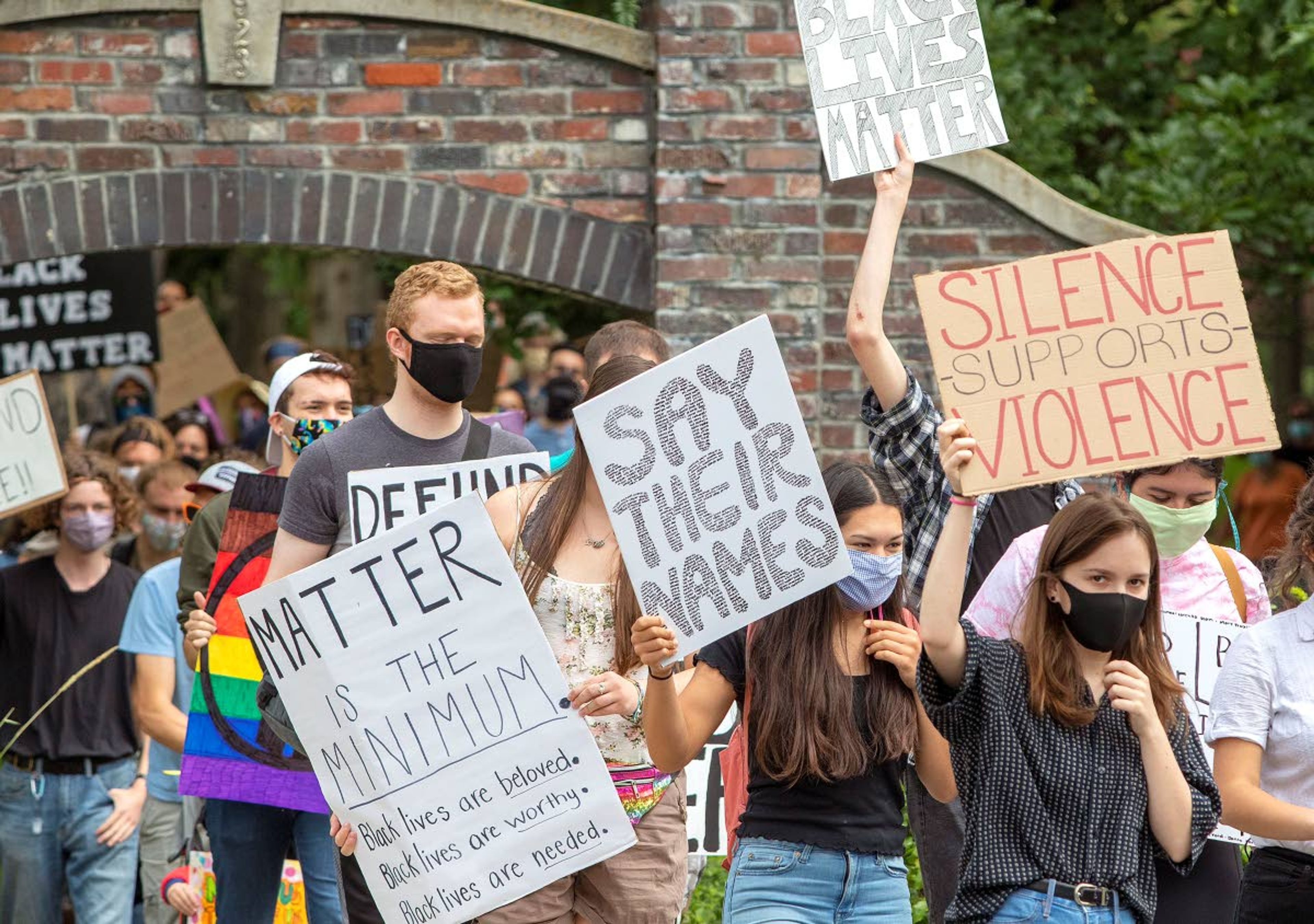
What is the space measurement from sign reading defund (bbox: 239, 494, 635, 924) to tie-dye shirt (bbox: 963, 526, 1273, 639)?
3.43ft

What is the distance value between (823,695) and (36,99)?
436cm

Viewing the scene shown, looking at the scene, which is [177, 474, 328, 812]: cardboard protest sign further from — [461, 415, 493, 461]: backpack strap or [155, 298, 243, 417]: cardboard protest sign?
[155, 298, 243, 417]: cardboard protest sign

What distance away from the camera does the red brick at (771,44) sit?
7.28m

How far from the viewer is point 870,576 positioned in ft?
13.7

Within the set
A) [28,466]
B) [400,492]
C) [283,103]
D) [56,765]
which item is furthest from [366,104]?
[400,492]

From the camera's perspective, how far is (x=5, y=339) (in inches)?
396

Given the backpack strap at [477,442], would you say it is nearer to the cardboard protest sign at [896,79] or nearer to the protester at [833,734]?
the protester at [833,734]

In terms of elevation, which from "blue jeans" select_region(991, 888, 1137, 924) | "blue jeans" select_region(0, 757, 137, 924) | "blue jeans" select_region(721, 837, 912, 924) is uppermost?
"blue jeans" select_region(991, 888, 1137, 924)

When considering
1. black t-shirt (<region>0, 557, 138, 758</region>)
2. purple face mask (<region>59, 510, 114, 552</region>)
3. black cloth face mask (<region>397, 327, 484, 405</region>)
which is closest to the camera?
black cloth face mask (<region>397, 327, 484, 405</region>)

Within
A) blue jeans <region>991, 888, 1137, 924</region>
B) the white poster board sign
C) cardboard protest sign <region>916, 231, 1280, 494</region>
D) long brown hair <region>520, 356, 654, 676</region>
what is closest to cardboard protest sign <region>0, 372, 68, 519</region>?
long brown hair <region>520, 356, 654, 676</region>

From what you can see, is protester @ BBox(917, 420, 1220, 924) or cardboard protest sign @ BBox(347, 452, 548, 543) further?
cardboard protest sign @ BBox(347, 452, 548, 543)

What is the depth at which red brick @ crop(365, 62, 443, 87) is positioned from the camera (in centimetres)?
723

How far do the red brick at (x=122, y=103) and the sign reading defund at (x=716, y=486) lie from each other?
3.84m

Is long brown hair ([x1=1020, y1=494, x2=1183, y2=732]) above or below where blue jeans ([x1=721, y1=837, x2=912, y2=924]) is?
above
